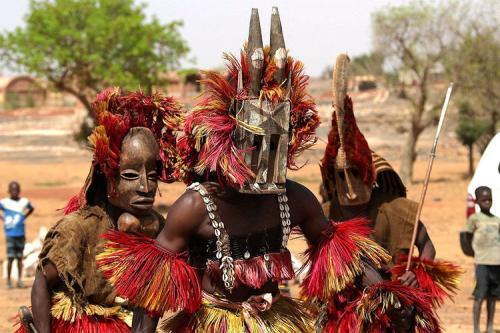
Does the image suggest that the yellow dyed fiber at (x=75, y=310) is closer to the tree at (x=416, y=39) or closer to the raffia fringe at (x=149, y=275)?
the raffia fringe at (x=149, y=275)

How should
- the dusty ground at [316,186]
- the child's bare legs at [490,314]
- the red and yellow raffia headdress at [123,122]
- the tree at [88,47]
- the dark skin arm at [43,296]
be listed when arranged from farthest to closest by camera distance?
the tree at [88,47] < the dusty ground at [316,186] < the child's bare legs at [490,314] < the red and yellow raffia headdress at [123,122] < the dark skin arm at [43,296]

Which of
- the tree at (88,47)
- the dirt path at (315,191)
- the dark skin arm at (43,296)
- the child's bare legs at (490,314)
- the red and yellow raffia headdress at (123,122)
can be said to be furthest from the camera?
the tree at (88,47)

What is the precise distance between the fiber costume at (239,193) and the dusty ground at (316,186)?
1.89 metres

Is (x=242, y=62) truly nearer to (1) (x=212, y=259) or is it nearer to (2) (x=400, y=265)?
(1) (x=212, y=259)

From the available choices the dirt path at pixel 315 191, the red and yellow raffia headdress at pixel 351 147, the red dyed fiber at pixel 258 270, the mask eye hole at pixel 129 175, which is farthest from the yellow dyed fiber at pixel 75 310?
the dirt path at pixel 315 191

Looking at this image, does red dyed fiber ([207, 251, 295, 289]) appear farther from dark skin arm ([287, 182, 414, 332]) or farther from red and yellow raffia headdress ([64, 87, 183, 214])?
red and yellow raffia headdress ([64, 87, 183, 214])

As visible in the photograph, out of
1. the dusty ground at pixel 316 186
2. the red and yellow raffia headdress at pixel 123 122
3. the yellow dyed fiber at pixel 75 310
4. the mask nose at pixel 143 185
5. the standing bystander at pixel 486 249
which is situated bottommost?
the dusty ground at pixel 316 186

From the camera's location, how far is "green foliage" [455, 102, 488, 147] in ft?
104

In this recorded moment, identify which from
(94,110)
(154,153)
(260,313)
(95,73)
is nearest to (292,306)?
(260,313)

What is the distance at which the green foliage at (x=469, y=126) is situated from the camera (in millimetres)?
31656

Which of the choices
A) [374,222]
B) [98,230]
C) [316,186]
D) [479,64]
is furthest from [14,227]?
[479,64]

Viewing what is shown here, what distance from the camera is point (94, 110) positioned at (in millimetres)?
4953

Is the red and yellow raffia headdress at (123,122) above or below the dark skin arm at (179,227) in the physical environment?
above

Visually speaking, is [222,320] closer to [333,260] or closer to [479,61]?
[333,260]
